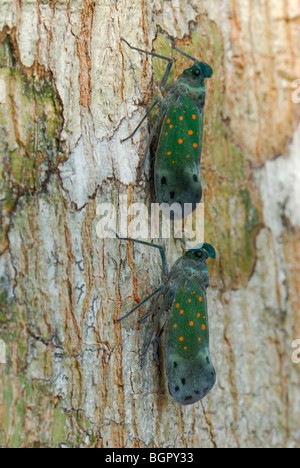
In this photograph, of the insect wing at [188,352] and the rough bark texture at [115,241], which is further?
the insect wing at [188,352]

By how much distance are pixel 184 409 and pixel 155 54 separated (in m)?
1.66

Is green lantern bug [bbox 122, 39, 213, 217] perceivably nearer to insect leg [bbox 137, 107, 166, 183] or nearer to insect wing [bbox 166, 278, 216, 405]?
insect leg [bbox 137, 107, 166, 183]

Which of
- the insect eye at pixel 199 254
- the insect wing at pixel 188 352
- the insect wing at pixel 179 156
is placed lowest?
the insect wing at pixel 188 352

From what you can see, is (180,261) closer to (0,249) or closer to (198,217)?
(198,217)

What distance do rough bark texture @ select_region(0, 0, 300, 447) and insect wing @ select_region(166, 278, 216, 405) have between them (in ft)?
0.37

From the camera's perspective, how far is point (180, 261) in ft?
8.12

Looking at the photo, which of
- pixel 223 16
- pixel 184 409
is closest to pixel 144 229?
pixel 184 409

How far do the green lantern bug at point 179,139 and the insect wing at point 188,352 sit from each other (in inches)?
17.7

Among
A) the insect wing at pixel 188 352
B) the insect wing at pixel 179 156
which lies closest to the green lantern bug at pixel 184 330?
the insect wing at pixel 188 352

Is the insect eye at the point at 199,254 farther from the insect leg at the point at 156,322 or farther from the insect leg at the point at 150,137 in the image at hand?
the insect leg at the point at 150,137

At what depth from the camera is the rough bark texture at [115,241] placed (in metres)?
1.90

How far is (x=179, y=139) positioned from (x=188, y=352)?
0.95 meters

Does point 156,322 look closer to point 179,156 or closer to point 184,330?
point 184,330

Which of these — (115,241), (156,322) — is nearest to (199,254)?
(156,322)
